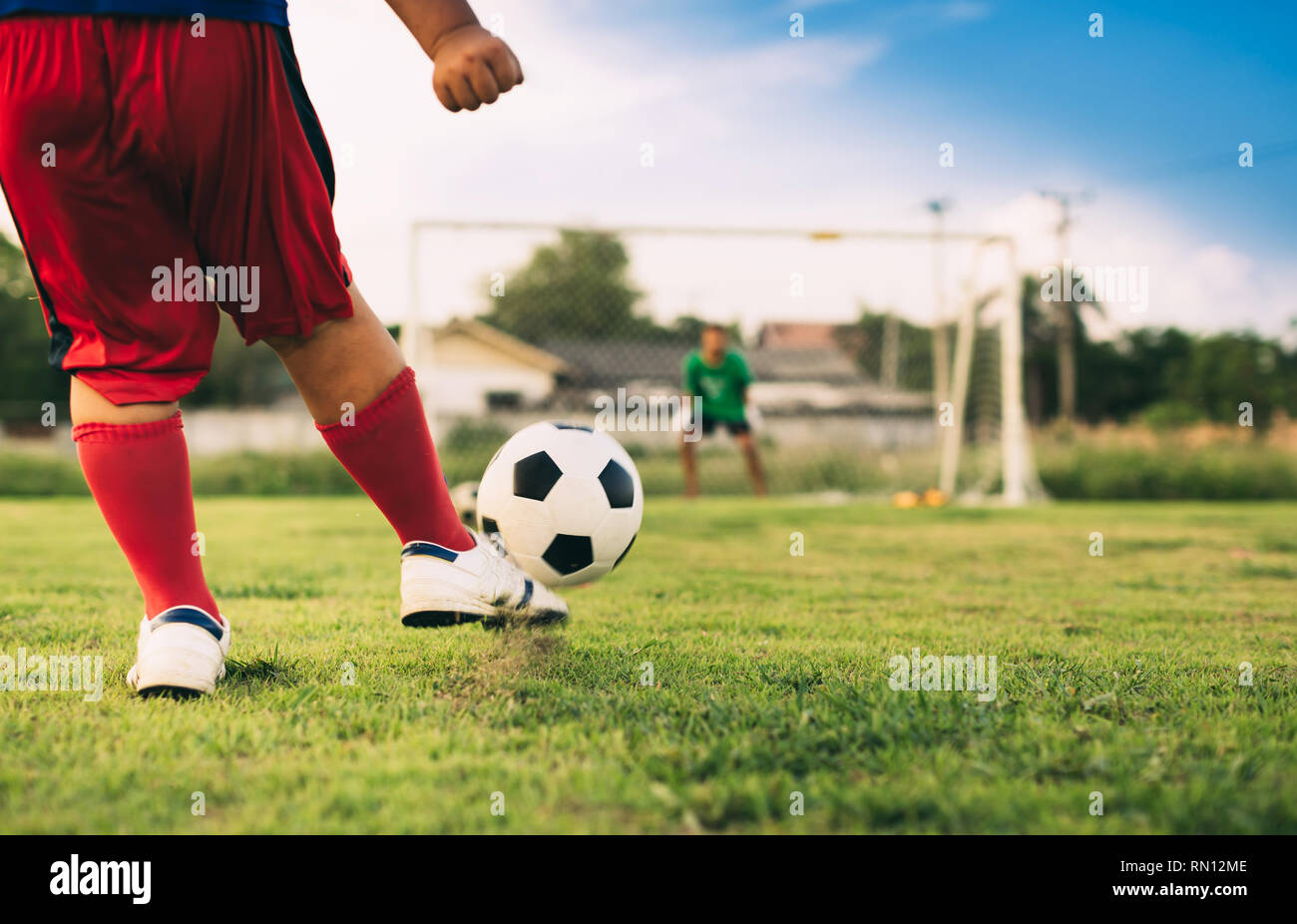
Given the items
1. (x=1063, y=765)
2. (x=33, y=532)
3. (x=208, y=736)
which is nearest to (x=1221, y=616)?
(x=1063, y=765)

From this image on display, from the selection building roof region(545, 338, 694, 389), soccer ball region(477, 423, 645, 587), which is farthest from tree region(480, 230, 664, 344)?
soccer ball region(477, 423, 645, 587)

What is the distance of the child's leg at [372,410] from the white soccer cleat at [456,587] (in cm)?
6

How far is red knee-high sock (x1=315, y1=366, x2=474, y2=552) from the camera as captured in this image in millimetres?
1932

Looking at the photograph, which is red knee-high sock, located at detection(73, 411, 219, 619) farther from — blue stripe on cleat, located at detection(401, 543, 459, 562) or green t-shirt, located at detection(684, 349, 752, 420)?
green t-shirt, located at detection(684, 349, 752, 420)

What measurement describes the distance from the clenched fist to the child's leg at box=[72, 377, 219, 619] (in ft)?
2.69

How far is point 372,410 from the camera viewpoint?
193cm

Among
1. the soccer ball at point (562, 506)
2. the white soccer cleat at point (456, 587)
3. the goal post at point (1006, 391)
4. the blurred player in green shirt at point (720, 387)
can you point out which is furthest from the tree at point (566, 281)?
the white soccer cleat at point (456, 587)

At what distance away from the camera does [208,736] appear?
1.46m

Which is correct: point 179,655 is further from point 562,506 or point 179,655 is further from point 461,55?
point 461,55

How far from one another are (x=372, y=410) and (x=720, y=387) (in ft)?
24.3

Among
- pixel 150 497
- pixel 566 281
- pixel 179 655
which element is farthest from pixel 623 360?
pixel 179 655

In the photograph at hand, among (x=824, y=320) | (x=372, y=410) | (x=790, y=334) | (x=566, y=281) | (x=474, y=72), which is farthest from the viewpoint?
(x=790, y=334)

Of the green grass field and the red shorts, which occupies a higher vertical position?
the red shorts
